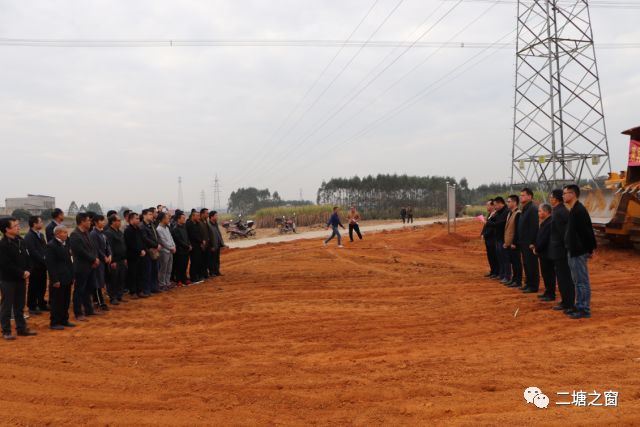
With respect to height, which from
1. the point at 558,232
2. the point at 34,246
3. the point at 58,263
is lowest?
the point at 58,263

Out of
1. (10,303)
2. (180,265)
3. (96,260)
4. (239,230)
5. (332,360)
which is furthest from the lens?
(239,230)

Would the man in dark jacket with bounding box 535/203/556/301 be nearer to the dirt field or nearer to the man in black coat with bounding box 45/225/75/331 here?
the dirt field

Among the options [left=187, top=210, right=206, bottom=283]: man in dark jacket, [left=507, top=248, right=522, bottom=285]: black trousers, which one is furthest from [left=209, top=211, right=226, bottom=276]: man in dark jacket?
[left=507, top=248, right=522, bottom=285]: black trousers

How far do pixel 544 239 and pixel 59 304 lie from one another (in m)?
7.92

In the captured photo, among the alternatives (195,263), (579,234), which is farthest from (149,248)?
(579,234)

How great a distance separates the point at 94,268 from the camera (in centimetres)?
813

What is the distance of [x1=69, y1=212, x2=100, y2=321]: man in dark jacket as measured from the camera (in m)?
7.79

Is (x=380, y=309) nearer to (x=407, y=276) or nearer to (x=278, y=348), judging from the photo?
(x=278, y=348)

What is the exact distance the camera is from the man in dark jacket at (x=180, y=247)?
1103 centimetres

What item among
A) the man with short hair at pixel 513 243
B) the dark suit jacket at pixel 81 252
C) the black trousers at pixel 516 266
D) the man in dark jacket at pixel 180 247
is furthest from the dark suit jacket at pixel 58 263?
the black trousers at pixel 516 266

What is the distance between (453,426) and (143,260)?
26.6 feet

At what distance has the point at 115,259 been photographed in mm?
9180

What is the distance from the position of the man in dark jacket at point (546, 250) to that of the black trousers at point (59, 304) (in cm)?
780

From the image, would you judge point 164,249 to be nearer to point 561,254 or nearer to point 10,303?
point 10,303
